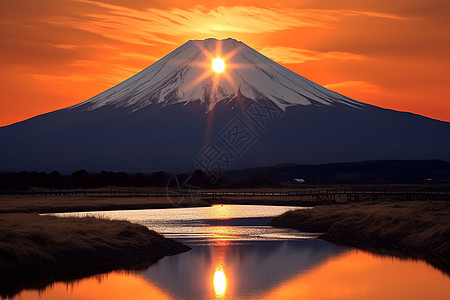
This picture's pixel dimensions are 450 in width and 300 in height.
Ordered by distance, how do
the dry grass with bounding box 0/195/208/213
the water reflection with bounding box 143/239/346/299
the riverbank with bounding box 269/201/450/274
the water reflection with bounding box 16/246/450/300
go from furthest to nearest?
the dry grass with bounding box 0/195/208/213 < the riverbank with bounding box 269/201/450/274 < the water reflection with bounding box 143/239/346/299 < the water reflection with bounding box 16/246/450/300

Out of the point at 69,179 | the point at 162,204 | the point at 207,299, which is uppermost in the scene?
the point at 69,179

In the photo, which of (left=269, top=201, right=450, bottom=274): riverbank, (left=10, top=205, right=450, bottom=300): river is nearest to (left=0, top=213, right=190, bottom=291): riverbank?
(left=10, top=205, right=450, bottom=300): river

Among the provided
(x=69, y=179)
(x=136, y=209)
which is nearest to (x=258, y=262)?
(x=136, y=209)

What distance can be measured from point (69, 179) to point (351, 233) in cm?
13522

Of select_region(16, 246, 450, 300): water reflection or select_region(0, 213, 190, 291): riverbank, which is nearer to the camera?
select_region(16, 246, 450, 300): water reflection

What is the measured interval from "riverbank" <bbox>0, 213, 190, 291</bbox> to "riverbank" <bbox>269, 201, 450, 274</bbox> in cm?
1426

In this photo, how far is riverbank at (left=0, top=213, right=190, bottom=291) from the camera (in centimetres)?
3862

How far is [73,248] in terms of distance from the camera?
143 ft

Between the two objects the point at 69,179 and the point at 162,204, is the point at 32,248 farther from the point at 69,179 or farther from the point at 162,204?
the point at 69,179

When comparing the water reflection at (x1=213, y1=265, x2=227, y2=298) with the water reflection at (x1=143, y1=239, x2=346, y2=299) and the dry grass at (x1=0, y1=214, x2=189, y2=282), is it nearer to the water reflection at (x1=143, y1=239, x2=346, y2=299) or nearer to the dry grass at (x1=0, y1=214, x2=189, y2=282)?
the water reflection at (x1=143, y1=239, x2=346, y2=299)

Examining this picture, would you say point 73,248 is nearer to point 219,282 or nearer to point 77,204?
point 219,282

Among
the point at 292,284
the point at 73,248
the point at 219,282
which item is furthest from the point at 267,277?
the point at 73,248

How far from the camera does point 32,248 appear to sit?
40.6 meters

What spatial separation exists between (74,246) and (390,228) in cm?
2449
